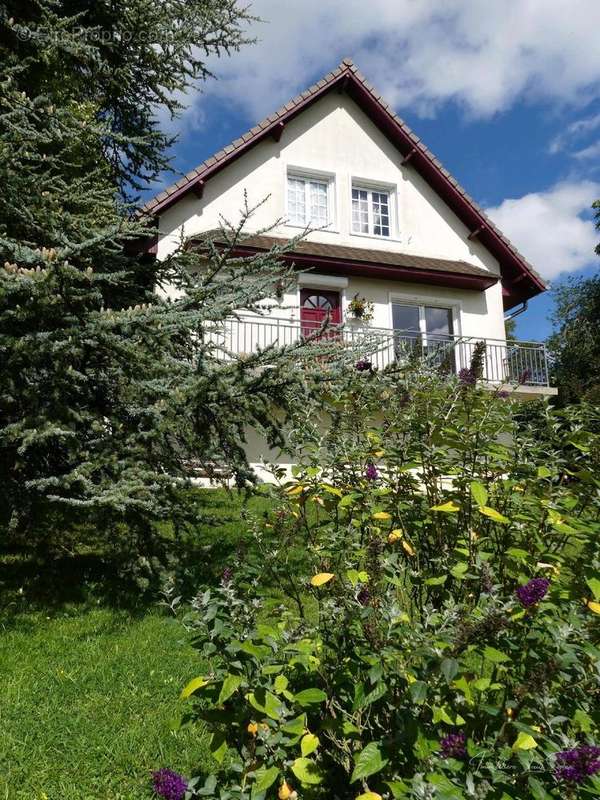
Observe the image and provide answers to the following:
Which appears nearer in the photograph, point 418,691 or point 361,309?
point 418,691

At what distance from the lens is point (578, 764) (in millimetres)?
1327

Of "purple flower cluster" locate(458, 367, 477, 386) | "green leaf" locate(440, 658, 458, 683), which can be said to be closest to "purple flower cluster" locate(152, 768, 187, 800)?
"green leaf" locate(440, 658, 458, 683)

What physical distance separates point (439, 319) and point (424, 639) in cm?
1374

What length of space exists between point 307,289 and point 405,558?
11.5 metres

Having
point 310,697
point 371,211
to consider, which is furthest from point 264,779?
point 371,211

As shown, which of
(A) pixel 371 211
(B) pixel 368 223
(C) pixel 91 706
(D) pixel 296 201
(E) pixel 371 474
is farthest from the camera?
(A) pixel 371 211

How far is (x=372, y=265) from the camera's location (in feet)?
42.9

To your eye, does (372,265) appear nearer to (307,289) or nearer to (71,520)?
(307,289)

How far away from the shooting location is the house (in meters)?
13.0

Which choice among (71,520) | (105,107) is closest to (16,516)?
(71,520)

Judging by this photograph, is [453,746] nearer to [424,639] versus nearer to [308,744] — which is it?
[424,639]

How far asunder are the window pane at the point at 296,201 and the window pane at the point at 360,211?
4.32 ft

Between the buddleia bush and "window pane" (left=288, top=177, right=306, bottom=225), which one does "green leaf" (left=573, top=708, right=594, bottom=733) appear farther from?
"window pane" (left=288, top=177, right=306, bottom=225)

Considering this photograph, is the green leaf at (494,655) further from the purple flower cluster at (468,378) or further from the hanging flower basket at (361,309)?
the hanging flower basket at (361,309)
